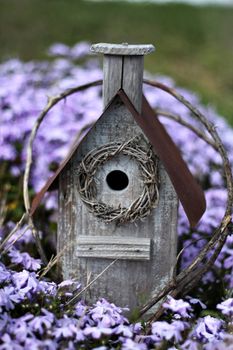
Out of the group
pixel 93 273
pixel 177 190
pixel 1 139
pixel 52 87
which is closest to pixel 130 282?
pixel 93 273

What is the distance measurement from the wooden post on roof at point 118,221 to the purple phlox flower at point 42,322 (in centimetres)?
62

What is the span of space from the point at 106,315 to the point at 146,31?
479 inches

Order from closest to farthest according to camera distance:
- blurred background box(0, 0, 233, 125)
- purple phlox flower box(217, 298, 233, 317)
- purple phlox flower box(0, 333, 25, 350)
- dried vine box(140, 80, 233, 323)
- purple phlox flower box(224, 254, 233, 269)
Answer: purple phlox flower box(0, 333, 25, 350), purple phlox flower box(217, 298, 233, 317), dried vine box(140, 80, 233, 323), purple phlox flower box(224, 254, 233, 269), blurred background box(0, 0, 233, 125)

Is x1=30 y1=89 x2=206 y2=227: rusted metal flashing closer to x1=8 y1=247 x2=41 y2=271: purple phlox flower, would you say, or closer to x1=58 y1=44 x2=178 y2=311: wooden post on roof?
x1=58 y1=44 x2=178 y2=311: wooden post on roof

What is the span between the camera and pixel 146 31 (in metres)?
14.0

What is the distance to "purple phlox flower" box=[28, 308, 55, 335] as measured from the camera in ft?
7.16

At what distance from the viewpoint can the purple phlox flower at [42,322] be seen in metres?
2.18

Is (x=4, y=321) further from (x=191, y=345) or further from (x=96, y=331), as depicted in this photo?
(x=191, y=345)

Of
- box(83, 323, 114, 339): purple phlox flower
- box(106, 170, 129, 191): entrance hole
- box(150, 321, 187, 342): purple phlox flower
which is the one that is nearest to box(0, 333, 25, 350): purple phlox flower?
box(83, 323, 114, 339): purple phlox flower

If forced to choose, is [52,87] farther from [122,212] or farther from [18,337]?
[18,337]

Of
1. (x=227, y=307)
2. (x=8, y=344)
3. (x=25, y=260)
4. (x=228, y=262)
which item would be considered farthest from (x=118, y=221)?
(x=8, y=344)

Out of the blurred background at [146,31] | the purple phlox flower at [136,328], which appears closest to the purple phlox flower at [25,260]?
the purple phlox flower at [136,328]

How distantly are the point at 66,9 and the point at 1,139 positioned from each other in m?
9.85

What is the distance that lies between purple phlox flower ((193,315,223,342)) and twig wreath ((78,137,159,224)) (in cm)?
59
